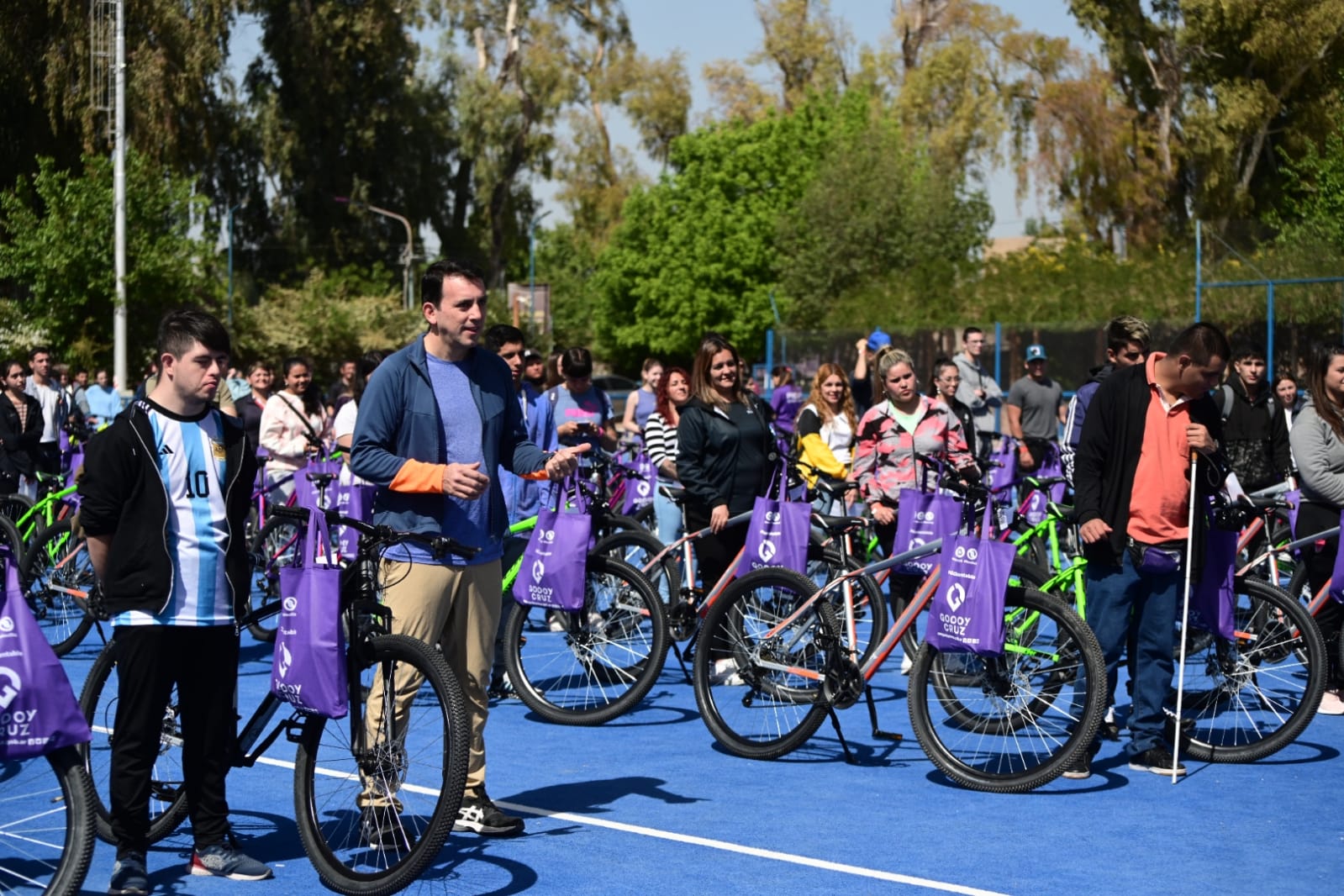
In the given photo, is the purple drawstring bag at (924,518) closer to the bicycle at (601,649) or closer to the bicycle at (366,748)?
the bicycle at (601,649)

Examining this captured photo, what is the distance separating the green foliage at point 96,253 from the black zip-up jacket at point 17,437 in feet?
57.4

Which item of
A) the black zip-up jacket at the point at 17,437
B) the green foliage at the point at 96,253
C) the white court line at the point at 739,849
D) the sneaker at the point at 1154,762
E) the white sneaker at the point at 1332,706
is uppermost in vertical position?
the green foliage at the point at 96,253

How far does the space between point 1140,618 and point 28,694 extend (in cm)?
463

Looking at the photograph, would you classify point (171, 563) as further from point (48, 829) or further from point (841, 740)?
point (841, 740)

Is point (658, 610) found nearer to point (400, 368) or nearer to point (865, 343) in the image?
point (400, 368)

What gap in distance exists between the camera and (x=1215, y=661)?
8.05 m

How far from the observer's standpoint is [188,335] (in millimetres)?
5633

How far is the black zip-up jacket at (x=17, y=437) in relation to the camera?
13.9m

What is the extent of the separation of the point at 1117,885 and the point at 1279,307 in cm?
1945

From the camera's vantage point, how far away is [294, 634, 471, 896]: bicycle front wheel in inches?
216

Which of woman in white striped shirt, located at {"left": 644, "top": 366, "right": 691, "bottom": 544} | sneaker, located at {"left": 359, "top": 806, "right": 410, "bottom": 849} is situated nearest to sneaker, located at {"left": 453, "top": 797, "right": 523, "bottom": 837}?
sneaker, located at {"left": 359, "top": 806, "right": 410, "bottom": 849}

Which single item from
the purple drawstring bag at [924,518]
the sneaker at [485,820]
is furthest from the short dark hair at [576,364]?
the sneaker at [485,820]

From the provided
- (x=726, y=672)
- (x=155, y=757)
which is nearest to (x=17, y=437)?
(x=726, y=672)

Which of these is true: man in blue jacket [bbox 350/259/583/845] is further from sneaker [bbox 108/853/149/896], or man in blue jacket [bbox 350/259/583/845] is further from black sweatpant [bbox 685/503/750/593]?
black sweatpant [bbox 685/503/750/593]
